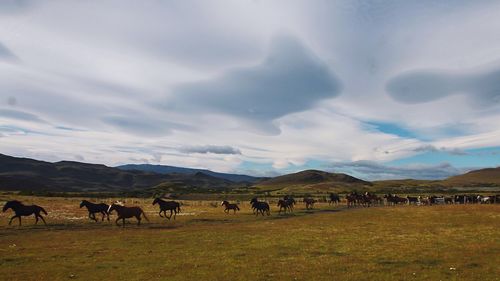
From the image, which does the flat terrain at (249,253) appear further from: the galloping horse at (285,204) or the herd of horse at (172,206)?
the galloping horse at (285,204)

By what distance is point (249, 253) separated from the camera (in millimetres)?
22688

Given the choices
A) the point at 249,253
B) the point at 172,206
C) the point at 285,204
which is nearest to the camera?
the point at 249,253

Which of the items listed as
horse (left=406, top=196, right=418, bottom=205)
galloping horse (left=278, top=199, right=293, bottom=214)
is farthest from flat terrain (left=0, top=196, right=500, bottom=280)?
horse (left=406, top=196, right=418, bottom=205)

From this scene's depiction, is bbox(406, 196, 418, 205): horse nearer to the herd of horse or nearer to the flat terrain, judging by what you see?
the herd of horse

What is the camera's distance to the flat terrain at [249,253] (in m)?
17.5

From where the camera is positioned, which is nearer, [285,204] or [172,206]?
[172,206]

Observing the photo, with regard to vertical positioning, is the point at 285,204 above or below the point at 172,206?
above

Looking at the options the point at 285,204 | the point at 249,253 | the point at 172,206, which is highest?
the point at 285,204

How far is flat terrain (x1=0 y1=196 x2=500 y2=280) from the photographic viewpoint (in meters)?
17.5

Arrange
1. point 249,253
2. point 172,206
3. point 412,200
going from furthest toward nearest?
point 412,200 < point 172,206 < point 249,253

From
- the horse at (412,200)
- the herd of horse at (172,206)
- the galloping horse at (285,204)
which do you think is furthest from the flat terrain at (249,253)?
the horse at (412,200)

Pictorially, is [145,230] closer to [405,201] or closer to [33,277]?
[33,277]

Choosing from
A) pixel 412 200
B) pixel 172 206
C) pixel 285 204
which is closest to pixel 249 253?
pixel 172 206

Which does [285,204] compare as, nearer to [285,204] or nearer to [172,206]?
[285,204]
